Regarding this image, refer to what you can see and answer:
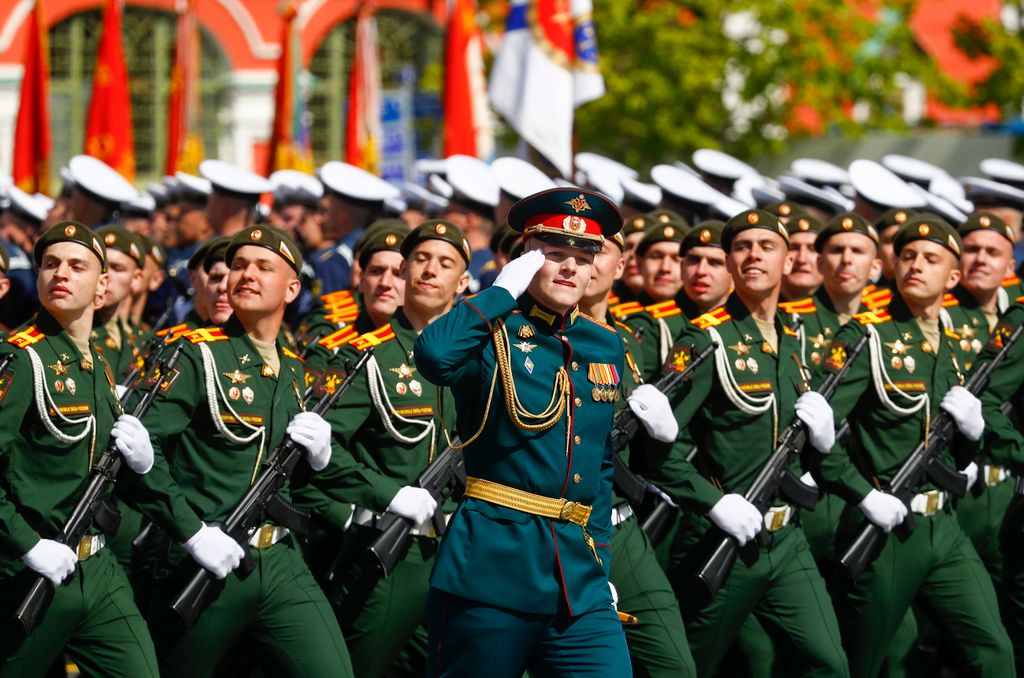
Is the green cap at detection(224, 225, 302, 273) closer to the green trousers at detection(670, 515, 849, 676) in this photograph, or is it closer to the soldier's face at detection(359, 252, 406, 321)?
the soldier's face at detection(359, 252, 406, 321)

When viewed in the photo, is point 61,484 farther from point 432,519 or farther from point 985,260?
point 985,260

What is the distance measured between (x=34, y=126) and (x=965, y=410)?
11.0 metres

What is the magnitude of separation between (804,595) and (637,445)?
30.6 inches

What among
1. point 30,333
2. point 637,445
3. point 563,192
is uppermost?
point 563,192

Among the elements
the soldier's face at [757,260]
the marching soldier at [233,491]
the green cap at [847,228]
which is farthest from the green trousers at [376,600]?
the green cap at [847,228]

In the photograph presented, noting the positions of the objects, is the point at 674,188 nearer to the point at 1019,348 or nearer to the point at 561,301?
the point at 1019,348

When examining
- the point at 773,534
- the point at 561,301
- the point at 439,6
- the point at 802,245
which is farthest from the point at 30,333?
the point at 439,6

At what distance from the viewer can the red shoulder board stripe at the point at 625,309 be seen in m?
7.59

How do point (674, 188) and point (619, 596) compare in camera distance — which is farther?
point (674, 188)

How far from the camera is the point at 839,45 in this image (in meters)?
23.7

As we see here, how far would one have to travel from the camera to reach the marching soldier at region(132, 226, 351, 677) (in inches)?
235

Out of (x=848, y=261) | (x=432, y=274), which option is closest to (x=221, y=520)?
(x=432, y=274)

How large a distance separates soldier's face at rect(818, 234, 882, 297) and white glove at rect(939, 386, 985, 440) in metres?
0.89

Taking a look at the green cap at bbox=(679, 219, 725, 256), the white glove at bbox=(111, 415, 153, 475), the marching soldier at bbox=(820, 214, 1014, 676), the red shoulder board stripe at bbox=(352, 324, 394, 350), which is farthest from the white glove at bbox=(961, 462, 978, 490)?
A: the white glove at bbox=(111, 415, 153, 475)
